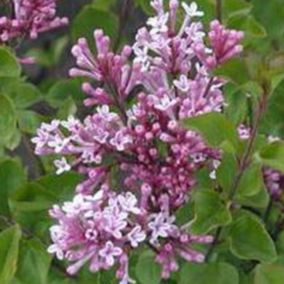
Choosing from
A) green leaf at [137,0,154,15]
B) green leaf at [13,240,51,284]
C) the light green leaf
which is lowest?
green leaf at [13,240,51,284]

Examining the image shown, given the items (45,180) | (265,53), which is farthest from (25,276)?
(265,53)

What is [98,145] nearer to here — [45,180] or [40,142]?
[40,142]

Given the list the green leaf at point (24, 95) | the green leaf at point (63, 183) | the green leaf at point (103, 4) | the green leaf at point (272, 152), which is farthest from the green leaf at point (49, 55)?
the green leaf at point (272, 152)

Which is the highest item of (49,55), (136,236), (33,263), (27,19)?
(27,19)

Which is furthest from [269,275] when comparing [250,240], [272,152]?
[272,152]

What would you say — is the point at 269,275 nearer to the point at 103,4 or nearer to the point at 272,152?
the point at 272,152

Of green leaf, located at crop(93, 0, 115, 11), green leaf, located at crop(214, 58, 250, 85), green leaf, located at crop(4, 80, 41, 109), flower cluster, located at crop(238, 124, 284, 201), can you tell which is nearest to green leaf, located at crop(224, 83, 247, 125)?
flower cluster, located at crop(238, 124, 284, 201)

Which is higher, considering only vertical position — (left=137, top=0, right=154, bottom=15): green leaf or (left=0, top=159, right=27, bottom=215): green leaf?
(left=137, top=0, right=154, bottom=15): green leaf

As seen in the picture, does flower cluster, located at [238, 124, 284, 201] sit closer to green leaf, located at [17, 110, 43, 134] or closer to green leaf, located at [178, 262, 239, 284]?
green leaf, located at [178, 262, 239, 284]

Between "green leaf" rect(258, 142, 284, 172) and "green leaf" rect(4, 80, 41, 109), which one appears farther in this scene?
"green leaf" rect(4, 80, 41, 109)
